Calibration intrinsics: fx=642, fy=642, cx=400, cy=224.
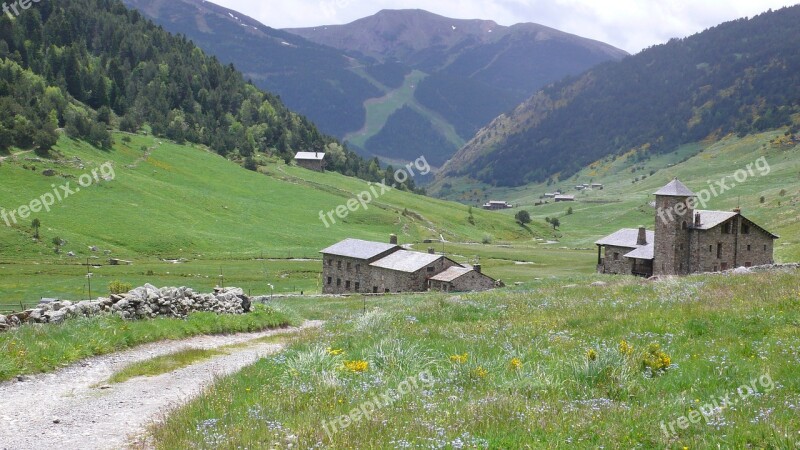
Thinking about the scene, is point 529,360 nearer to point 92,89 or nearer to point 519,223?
point 519,223

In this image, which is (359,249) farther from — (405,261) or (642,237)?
(642,237)

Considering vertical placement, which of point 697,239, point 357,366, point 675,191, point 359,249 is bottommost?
point 359,249

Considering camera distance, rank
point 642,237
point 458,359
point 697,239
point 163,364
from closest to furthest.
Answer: point 458,359 → point 163,364 → point 697,239 → point 642,237

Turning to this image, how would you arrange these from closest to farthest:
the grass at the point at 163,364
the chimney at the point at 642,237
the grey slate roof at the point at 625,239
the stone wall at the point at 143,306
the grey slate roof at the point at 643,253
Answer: the grass at the point at 163,364 < the stone wall at the point at 143,306 < the grey slate roof at the point at 643,253 < the chimney at the point at 642,237 < the grey slate roof at the point at 625,239

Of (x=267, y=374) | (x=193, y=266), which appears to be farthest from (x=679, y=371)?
(x=193, y=266)

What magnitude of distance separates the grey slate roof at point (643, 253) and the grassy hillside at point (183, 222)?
40745 mm

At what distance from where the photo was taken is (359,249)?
8681cm

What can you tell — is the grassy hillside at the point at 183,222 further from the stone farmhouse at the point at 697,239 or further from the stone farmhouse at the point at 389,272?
the stone farmhouse at the point at 697,239

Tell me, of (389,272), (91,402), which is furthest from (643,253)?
(91,402)

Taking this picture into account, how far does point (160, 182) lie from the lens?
13188 centimetres

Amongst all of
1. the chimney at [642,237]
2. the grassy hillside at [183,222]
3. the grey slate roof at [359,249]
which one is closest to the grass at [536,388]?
the grassy hillside at [183,222]

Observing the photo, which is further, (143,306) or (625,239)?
(625,239)

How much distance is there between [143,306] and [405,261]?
5499 centimetres

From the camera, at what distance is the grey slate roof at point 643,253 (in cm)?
7539
